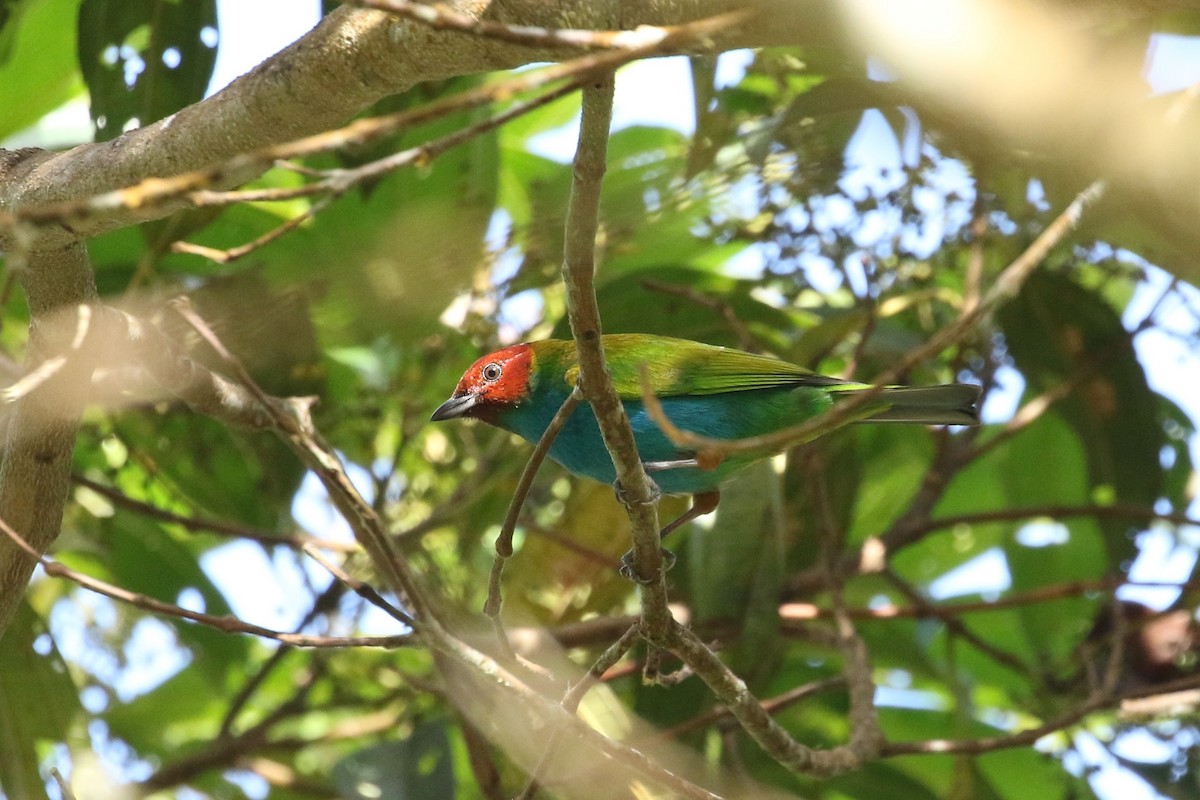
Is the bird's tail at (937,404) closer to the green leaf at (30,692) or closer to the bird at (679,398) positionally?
the bird at (679,398)

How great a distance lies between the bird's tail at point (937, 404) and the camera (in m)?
3.60

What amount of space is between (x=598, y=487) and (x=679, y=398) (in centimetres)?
112

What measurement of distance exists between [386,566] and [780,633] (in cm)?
182

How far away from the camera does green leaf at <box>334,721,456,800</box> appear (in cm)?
387

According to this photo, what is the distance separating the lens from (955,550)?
601 centimetres

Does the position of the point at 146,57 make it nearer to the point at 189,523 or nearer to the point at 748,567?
the point at 189,523

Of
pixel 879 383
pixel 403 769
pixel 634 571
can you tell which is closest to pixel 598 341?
pixel 879 383

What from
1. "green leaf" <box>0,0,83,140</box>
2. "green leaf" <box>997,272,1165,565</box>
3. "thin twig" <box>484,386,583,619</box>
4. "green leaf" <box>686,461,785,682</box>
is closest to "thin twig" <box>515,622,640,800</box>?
"thin twig" <box>484,386,583,619</box>

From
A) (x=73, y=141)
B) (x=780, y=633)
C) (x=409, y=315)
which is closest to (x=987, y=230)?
(x=780, y=633)

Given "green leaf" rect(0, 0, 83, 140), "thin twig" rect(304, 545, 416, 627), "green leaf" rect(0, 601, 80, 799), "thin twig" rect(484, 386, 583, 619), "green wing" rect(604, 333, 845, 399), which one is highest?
"green leaf" rect(0, 0, 83, 140)

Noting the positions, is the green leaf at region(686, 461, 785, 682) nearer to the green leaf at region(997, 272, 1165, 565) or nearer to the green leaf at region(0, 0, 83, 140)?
the green leaf at region(997, 272, 1165, 565)

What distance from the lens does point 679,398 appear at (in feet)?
12.4

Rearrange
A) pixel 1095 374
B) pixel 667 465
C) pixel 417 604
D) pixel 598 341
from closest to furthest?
pixel 598 341, pixel 417 604, pixel 667 465, pixel 1095 374

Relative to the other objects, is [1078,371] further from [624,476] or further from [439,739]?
[624,476]
